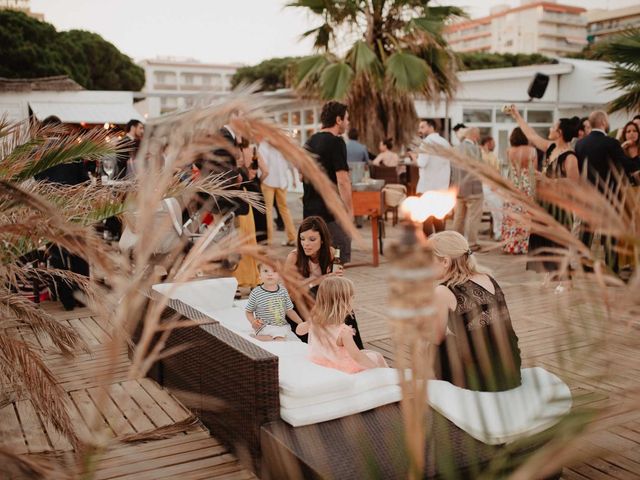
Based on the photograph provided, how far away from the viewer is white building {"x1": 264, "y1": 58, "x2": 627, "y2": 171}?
18.2 metres

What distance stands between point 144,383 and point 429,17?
1126 cm

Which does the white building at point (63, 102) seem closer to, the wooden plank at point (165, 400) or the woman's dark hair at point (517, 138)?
the woman's dark hair at point (517, 138)

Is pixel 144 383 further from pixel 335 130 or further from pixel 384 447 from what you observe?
pixel 335 130

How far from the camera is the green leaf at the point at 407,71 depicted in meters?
12.8

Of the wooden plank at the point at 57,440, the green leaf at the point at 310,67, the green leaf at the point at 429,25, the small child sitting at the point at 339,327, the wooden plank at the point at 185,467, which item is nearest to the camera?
the wooden plank at the point at 185,467

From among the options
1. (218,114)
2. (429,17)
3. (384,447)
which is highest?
(429,17)

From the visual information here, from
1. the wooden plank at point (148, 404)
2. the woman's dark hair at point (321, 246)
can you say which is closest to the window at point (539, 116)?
the woman's dark hair at point (321, 246)

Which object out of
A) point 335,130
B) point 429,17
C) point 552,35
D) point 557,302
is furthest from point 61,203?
point 552,35

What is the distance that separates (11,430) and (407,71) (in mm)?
10733

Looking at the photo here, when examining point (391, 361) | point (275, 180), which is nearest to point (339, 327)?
point (391, 361)

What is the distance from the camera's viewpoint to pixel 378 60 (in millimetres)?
13281

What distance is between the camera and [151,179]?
3.01 feet

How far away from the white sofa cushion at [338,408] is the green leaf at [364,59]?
10749mm

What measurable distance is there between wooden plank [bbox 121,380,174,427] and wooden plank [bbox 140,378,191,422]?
28 mm
